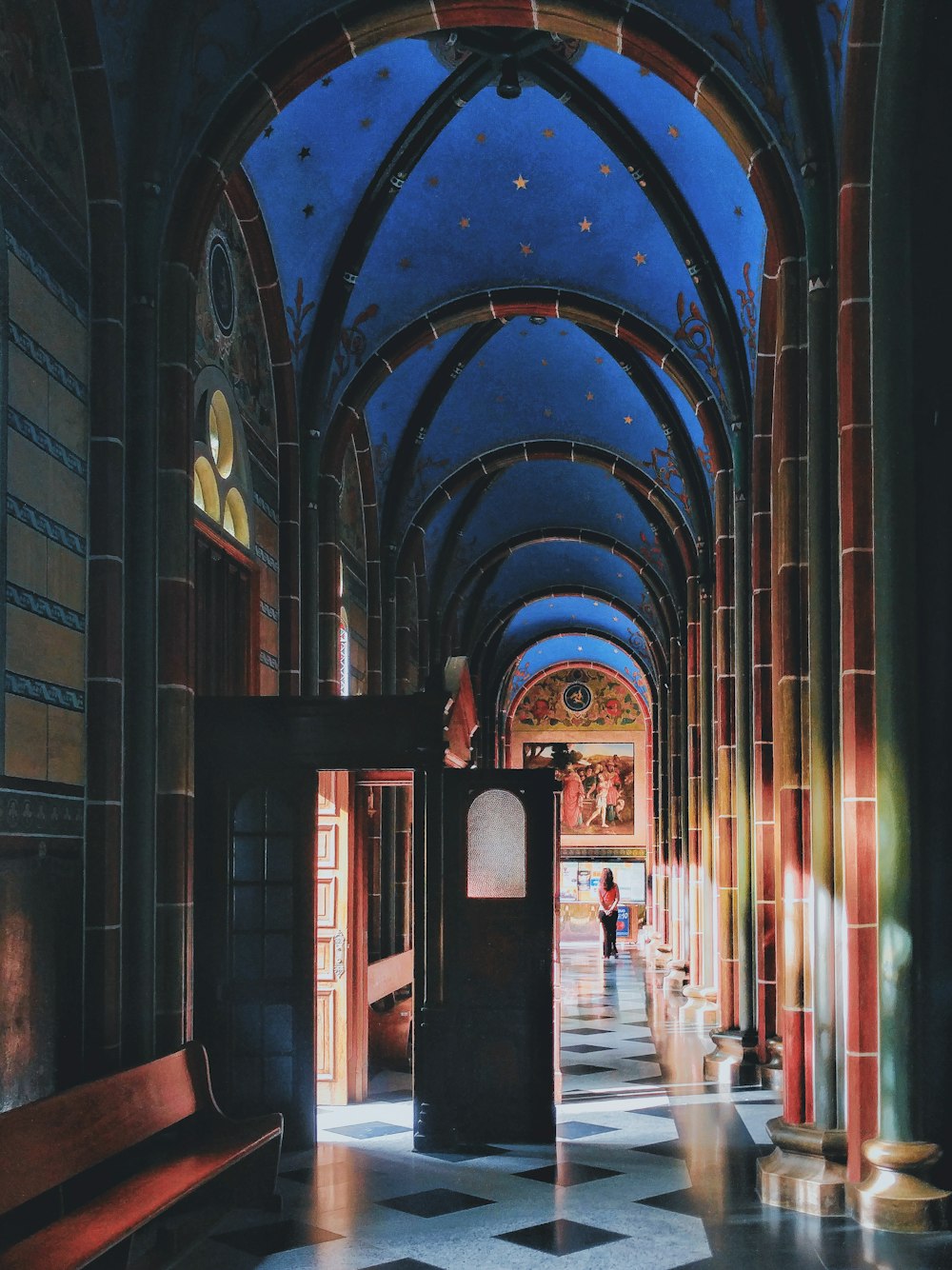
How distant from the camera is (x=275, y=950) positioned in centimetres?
904

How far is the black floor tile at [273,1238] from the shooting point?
6551mm

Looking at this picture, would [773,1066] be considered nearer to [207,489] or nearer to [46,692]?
[207,489]

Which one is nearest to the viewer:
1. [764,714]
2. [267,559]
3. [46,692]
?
[46,692]

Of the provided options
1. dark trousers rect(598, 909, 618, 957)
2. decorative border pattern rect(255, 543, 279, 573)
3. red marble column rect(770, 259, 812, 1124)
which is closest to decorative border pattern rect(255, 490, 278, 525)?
decorative border pattern rect(255, 543, 279, 573)

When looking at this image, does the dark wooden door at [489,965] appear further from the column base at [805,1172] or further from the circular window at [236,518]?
the circular window at [236,518]

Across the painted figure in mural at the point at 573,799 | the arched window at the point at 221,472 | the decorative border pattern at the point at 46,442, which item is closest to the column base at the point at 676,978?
the arched window at the point at 221,472

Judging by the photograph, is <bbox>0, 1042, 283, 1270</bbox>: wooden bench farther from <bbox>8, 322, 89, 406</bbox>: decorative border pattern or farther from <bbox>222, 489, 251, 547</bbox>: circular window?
<bbox>222, 489, 251, 547</bbox>: circular window

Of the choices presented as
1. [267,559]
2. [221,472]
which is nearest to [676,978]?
[267,559]

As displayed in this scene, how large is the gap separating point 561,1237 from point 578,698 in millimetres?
30824

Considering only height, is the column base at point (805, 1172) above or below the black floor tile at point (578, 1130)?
above

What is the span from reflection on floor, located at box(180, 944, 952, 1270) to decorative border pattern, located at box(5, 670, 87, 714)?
272 centimetres

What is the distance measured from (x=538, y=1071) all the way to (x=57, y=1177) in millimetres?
4366

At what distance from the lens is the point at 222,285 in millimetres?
10430

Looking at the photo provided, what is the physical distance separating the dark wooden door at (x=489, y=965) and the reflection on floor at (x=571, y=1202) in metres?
0.31
